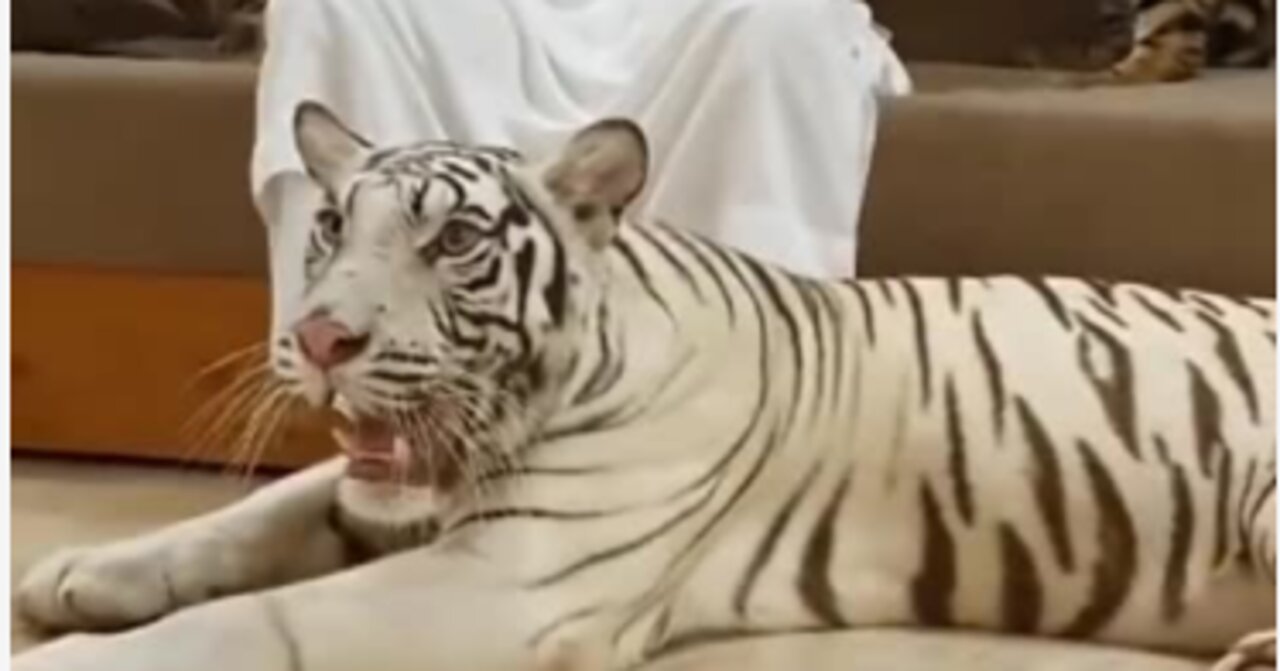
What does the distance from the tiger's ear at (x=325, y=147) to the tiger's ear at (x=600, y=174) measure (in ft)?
0.50

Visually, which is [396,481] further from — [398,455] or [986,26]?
[986,26]

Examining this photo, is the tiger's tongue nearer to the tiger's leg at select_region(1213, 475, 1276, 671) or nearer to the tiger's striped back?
the tiger's striped back

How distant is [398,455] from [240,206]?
74cm

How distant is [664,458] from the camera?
1.97m

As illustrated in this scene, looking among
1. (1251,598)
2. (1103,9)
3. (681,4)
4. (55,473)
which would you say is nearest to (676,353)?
(1251,598)

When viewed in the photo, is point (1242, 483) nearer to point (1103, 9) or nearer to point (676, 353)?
point (676, 353)

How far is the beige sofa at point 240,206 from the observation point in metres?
2.42

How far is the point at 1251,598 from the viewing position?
77.6 inches

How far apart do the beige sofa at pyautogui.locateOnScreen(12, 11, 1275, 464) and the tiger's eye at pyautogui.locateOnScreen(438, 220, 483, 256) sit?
2.05ft

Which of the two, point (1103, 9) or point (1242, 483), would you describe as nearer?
point (1242, 483)

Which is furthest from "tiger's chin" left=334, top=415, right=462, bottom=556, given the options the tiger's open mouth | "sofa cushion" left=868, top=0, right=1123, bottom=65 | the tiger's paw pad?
"sofa cushion" left=868, top=0, right=1123, bottom=65

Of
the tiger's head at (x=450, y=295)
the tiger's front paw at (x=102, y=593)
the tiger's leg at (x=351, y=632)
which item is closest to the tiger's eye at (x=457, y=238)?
the tiger's head at (x=450, y=295)

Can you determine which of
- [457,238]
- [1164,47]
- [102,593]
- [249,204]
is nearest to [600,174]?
[457,238]

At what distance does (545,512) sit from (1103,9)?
1216 mm
